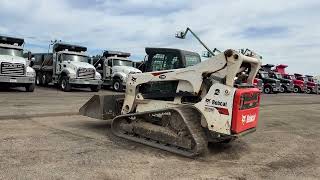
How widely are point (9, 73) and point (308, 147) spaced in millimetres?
16188

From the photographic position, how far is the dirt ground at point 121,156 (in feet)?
21.9

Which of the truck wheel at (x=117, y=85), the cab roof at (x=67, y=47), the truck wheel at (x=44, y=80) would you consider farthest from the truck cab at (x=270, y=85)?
the truck wheel at (x=44, y=80)

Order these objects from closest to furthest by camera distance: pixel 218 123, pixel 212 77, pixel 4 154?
1. pixel 4 154
2. pixel 218 123
3. pixel 212 77

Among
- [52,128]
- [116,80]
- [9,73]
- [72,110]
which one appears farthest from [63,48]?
[52,128]

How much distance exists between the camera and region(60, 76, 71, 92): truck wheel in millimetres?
25500

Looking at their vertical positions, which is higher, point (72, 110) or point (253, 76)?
point (253, 76)

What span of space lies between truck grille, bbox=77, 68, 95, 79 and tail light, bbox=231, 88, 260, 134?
18012mm

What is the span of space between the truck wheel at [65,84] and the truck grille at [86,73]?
79 centimetres

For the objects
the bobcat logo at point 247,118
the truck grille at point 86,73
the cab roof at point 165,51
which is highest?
the cab roof at point 165,51

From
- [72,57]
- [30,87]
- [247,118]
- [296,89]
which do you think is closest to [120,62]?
[72,57]

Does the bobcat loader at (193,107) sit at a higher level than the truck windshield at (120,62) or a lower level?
lower

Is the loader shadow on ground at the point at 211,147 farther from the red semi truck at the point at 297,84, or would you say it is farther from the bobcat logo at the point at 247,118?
the red semi truck at the point at 297,84

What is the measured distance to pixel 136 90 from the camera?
9867 mm

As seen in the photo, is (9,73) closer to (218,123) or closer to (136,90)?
(136,90)
